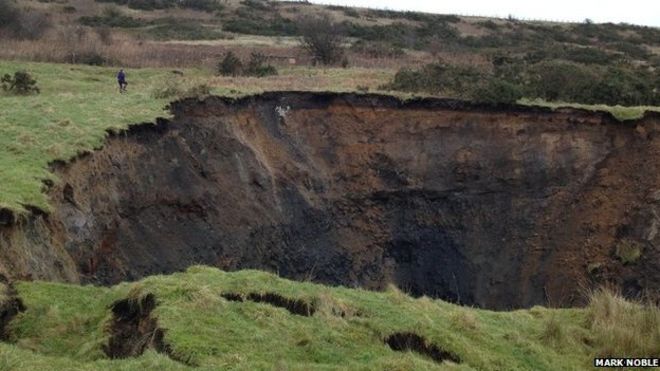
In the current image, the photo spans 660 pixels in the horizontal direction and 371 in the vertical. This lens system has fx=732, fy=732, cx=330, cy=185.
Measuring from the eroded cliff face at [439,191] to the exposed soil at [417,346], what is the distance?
10.8m

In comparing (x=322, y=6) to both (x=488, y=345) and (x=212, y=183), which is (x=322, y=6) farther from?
(x=488, y=345)

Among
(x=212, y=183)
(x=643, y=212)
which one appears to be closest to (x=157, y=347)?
(x=212, y=183)

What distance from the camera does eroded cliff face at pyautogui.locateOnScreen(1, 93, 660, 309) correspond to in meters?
21.5

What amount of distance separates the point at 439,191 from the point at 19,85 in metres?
14.0

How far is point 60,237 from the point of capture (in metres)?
13.6

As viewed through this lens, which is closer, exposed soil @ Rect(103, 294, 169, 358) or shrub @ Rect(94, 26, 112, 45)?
exposed soil @ Rect(103, 294, 169, 358)

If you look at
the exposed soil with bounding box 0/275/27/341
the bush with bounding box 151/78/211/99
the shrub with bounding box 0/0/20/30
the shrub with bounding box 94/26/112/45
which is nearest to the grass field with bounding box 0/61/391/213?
the bush with bounding box 151/78/211/99

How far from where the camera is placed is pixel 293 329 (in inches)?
372

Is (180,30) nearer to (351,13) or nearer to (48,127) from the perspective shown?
(351,13)

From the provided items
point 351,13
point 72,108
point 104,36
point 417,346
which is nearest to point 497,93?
point 72,108

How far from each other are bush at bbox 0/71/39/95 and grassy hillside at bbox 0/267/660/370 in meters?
14.4

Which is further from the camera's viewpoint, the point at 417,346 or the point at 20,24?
the point at 20,24

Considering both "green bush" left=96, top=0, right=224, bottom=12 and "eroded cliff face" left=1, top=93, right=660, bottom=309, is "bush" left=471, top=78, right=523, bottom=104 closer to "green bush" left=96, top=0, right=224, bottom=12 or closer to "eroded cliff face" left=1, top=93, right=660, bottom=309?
"eroded cliff face" left=1, top=93, right=660, bottom=309

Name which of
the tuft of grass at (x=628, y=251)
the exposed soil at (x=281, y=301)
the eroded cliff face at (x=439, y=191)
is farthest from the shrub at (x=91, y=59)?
the exposed soil at (x=281, y=301)
